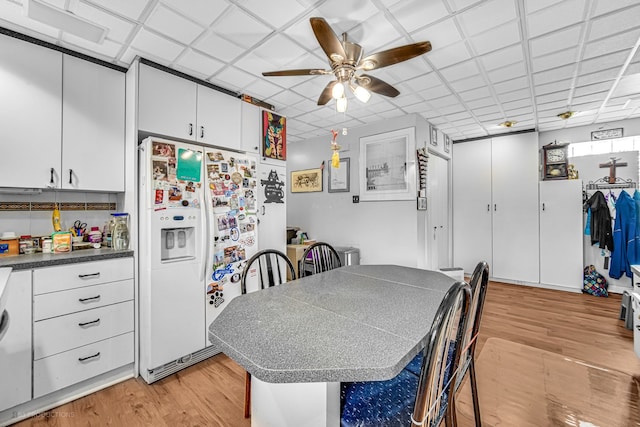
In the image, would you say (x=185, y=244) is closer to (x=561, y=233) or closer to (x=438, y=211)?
(x=438, y=211)

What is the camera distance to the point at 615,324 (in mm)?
2984

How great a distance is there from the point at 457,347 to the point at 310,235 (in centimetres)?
381

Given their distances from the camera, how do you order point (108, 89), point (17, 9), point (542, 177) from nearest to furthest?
1. point (17, 9)
2. point (108, 89)
3. point (542, 177)

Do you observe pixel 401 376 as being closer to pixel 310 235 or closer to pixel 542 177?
pixel 310 235

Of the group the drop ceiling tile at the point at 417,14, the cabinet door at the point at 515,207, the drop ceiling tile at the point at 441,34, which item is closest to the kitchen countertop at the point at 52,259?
the drop ceiling tile at the point at 417,14

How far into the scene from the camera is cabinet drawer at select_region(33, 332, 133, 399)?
1.74 meters

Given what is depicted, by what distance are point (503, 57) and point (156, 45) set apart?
2.75 metres

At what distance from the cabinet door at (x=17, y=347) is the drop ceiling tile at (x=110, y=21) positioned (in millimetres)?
1645

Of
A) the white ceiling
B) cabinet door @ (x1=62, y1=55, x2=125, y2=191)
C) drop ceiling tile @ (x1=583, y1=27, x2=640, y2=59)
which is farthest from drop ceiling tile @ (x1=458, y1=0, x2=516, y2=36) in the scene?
cabinet door @ (x1=62, y1=55, x2=125, y2=191)

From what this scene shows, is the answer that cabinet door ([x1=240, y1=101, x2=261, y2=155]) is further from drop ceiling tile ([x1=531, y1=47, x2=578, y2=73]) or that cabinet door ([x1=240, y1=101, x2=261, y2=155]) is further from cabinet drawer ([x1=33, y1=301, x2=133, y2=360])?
drop ceiling tile ([x1=531, y1=47, x2=578, y2=73])

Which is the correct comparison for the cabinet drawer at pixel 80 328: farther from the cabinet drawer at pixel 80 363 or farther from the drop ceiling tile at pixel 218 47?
the drop ceiling tile at pixel 218 47

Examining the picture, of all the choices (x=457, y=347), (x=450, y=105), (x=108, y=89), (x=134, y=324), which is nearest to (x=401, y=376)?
(x=457, y=347)

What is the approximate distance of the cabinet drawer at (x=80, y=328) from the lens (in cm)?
175

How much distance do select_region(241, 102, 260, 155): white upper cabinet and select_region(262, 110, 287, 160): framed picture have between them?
75 mm
